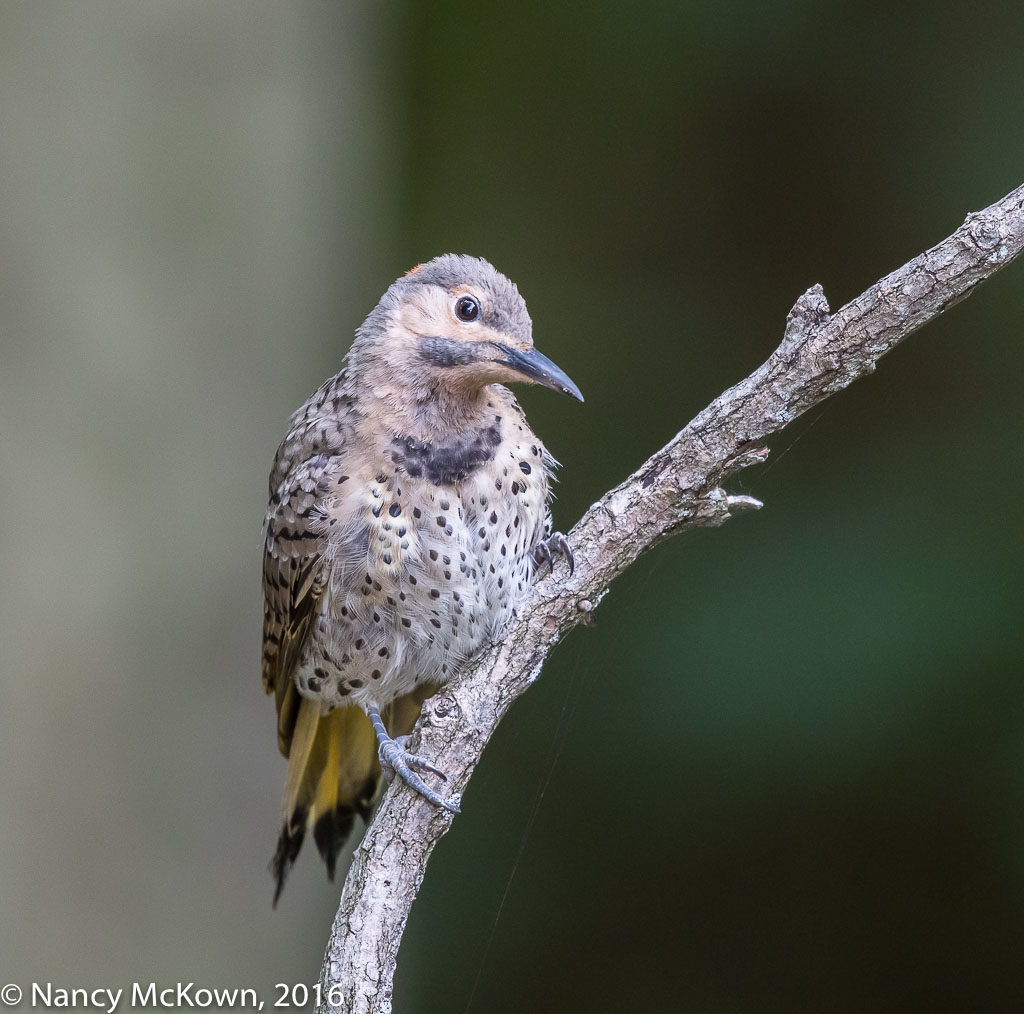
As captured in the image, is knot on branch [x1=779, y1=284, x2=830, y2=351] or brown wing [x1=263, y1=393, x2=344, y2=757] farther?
brown wing [x1=263, y1=393, x2=344, y2=757]

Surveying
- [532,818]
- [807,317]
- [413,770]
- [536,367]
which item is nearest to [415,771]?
[413,770]

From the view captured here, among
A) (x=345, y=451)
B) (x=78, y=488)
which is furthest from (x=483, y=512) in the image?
(x=78, y=488)

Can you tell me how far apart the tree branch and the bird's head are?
0.27 metres

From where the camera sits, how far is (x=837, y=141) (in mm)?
3873

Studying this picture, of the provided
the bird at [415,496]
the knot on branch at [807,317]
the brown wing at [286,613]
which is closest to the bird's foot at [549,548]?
the bird at [415,496]

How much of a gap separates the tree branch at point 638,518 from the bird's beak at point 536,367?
196 mm

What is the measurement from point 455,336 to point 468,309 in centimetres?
5

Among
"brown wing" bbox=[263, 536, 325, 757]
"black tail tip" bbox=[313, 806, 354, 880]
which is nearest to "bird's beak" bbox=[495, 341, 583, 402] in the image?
"brown wing" bbox=[263, 536, 325, 757]

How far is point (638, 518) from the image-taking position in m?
2.15

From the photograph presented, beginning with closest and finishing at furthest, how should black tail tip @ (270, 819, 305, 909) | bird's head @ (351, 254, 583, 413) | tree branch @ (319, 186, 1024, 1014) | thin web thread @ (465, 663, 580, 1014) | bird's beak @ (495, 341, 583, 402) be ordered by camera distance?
tree branch @ (319, 186, 1024, 1014) → bird's beak @ (495, 341, 583, 402) → bird's head @ (351, 254, 583, 413) → black tail tip @ (270, 819, 305, 909) → thin web thread @ (465, 663, 580, 1014)

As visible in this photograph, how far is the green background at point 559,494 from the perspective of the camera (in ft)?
11.3

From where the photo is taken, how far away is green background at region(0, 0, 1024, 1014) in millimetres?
3439

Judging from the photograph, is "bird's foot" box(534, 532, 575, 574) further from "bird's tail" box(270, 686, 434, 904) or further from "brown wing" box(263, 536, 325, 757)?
"bird's tail" box(270, 686, 434, 904)

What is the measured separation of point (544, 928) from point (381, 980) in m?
1.95
